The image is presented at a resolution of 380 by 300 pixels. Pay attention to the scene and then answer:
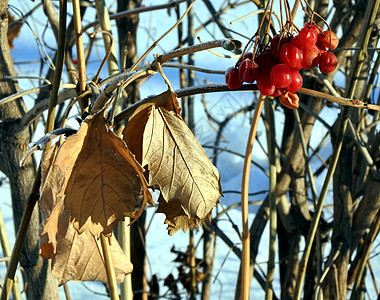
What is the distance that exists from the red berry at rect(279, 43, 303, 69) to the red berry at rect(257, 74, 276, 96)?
16 millimetres

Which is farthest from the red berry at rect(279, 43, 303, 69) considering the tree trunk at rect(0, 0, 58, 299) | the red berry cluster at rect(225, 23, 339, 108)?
the tree trunk at rect(0, 0, 58, 299)

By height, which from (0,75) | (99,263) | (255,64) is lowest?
(99,263)

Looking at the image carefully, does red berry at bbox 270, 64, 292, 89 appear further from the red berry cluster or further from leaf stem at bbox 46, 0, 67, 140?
leaf stem at bbox 46, 0, 67, 140

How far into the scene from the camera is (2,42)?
0.56 m

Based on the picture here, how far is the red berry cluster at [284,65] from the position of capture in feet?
1.03

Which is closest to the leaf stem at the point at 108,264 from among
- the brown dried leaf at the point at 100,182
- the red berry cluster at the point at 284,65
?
the brown dried leaf at the point at 100,182

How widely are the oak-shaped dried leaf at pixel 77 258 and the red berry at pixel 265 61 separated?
0.17m

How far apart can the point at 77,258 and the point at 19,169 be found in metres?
0.25

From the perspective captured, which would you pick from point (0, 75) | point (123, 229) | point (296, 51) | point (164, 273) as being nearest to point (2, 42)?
point (0, 75)

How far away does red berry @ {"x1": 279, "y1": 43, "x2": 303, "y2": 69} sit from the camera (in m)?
0.32

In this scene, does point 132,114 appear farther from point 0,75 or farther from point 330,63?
point 0,75

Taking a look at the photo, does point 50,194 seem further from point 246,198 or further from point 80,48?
point 246,198

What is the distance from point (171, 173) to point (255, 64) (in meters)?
0.10

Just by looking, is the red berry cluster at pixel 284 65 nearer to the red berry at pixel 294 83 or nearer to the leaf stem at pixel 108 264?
the red berry at pixel 294 83
